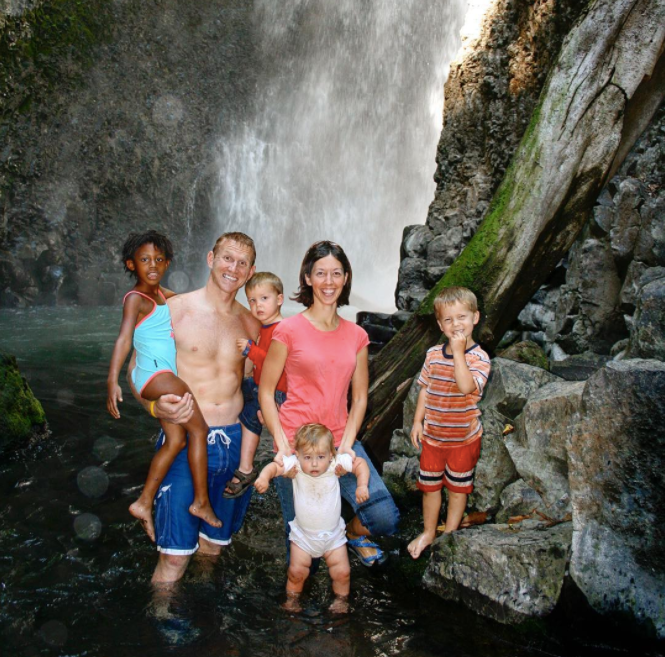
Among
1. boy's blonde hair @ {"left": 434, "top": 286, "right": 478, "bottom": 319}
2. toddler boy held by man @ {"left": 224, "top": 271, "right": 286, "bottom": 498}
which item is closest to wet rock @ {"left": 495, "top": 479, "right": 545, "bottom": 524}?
boy's blonde hair @ {"left": 434, "top": 286, "right": 478, "bottom": 319}

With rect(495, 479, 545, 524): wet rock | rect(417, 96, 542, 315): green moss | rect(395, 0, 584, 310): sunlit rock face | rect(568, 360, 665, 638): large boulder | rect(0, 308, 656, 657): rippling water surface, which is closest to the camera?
rect(568, 360, 665, 638): large boulder

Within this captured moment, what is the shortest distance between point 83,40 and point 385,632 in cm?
2185

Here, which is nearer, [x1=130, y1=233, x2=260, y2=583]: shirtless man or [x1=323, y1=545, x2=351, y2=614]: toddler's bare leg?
[x1=323, y1=545, x2=351, y2=614]: toddler's bare leg

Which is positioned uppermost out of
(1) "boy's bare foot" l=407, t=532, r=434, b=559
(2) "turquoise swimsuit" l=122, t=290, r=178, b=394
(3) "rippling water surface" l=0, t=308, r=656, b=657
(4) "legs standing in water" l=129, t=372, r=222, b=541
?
(2) "turquoise swimsuit" l=122, t=290, r=178, b=394

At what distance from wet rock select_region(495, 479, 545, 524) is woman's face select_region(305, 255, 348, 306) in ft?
5.77

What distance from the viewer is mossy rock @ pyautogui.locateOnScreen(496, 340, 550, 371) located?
4.57 m

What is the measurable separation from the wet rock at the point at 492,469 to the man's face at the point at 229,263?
6.54 feet

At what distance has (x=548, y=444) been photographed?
341 centimetres

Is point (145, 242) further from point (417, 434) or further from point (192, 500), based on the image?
point (417, 434)

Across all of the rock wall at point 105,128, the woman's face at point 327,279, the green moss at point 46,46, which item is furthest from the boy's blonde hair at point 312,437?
the green moss at point 46,46

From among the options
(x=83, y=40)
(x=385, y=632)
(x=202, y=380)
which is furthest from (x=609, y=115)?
(x=83, y=40)

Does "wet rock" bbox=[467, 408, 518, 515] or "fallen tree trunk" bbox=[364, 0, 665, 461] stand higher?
"fallen tree trunk" bbox=[364, 0, 665, 461]

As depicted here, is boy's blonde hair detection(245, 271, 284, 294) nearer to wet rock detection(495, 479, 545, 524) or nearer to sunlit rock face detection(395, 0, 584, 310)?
wet rock detection(495, 479, 545, 524)

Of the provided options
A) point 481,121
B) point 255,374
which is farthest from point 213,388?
point 481,121
